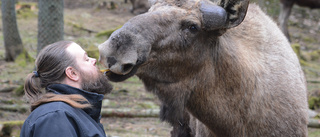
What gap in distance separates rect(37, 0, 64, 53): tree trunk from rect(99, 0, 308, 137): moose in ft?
14.1

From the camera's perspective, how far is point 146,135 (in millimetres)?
6367

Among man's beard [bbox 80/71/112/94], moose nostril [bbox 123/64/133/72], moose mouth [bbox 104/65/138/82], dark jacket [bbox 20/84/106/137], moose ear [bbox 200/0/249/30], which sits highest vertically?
moose ear [bbox 200/0/249/30]

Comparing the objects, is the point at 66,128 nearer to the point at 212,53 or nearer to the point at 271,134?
the point at 212,53

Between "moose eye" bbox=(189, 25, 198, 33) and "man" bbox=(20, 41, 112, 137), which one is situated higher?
"moose eye" bbox=(189, 25, 198, 33)

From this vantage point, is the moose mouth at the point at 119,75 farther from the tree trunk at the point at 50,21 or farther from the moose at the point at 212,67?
the tree trunk at the point at 50,21

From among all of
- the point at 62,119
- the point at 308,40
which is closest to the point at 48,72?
the point at 62,119

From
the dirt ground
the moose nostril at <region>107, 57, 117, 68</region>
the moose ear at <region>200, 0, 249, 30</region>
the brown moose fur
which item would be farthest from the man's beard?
the brown moose fur

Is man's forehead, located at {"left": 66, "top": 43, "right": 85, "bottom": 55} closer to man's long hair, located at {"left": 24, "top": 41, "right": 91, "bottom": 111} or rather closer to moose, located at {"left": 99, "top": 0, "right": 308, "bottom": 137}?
man's long hair, located at {"left": 24, "top": 41, "right": 91, "bottom": 111}

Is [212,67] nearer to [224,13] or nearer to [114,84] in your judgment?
[224,13]

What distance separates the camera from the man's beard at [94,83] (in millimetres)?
3000

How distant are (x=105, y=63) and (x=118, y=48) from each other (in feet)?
Answer: 0.57

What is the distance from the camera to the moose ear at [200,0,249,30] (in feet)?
10.7

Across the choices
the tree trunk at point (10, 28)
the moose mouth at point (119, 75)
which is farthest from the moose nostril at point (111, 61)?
the tree trunk at point (10, 28)

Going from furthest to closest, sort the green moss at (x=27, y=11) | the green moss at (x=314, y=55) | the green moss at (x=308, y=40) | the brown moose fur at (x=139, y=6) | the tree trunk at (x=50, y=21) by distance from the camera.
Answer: the brown moose fur at (x=139, y=6), the green moss at (x=308, y=40), the green moss at (x=27, y=11), the green moss at (x=314, y=55), the tree trunk at (x=50, y=21)
